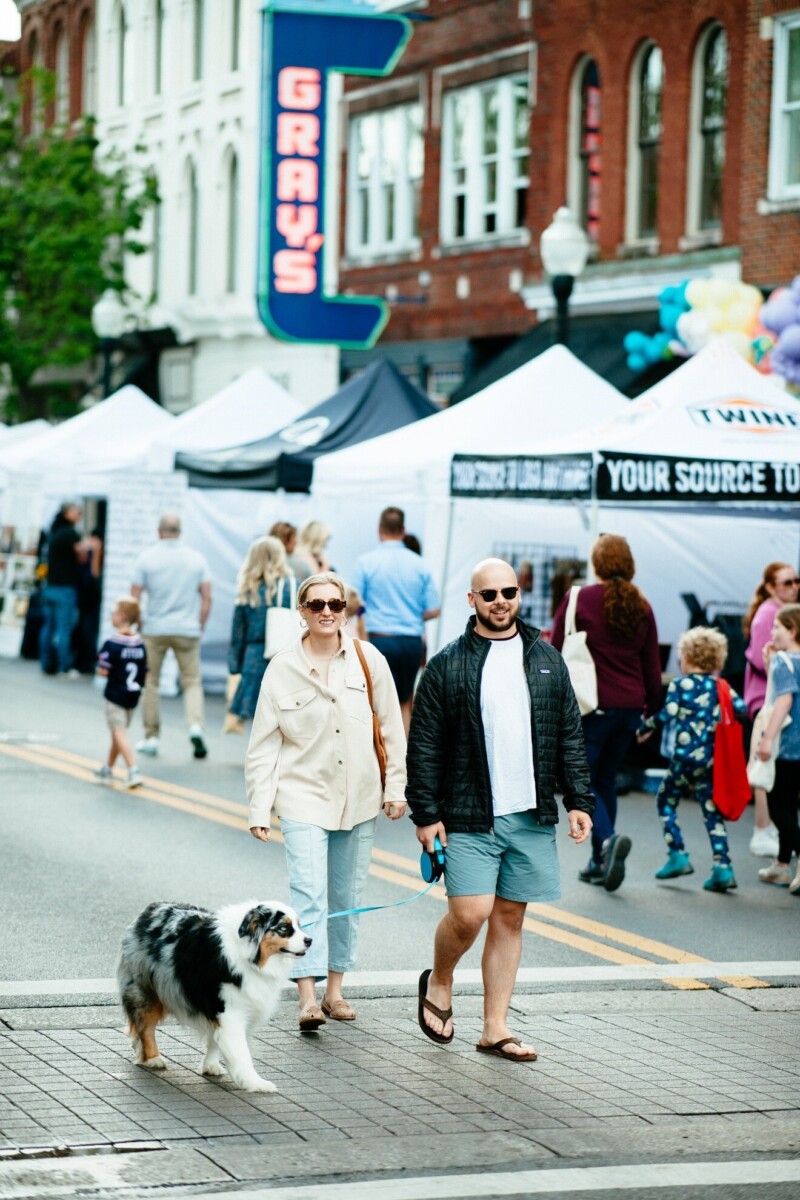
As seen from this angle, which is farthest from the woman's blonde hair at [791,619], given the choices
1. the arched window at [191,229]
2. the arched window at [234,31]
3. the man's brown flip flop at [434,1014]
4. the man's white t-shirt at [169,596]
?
the arched window at [191,229]

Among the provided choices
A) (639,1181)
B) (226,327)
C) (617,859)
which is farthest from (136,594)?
(226,327)

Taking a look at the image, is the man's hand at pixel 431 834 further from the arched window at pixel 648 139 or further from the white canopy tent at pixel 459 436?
the arched window at pixel 648 139

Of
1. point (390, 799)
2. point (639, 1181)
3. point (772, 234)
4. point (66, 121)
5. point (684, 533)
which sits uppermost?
point (66, 121)

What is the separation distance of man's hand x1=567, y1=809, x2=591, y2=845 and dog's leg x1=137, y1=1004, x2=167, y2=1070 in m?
1.52

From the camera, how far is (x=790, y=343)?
17328 mm

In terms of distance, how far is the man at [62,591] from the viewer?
2431 centimetres

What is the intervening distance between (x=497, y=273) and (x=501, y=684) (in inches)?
827

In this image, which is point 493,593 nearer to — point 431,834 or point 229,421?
point 431,834

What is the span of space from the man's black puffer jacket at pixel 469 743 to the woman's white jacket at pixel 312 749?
0.43 metres

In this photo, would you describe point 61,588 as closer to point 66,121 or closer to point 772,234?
point 772,234

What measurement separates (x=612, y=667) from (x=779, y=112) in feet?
43.2

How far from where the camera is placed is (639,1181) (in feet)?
19.4

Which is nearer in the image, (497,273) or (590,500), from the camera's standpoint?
(590,500)

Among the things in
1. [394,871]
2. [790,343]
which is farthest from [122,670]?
[790,343]
